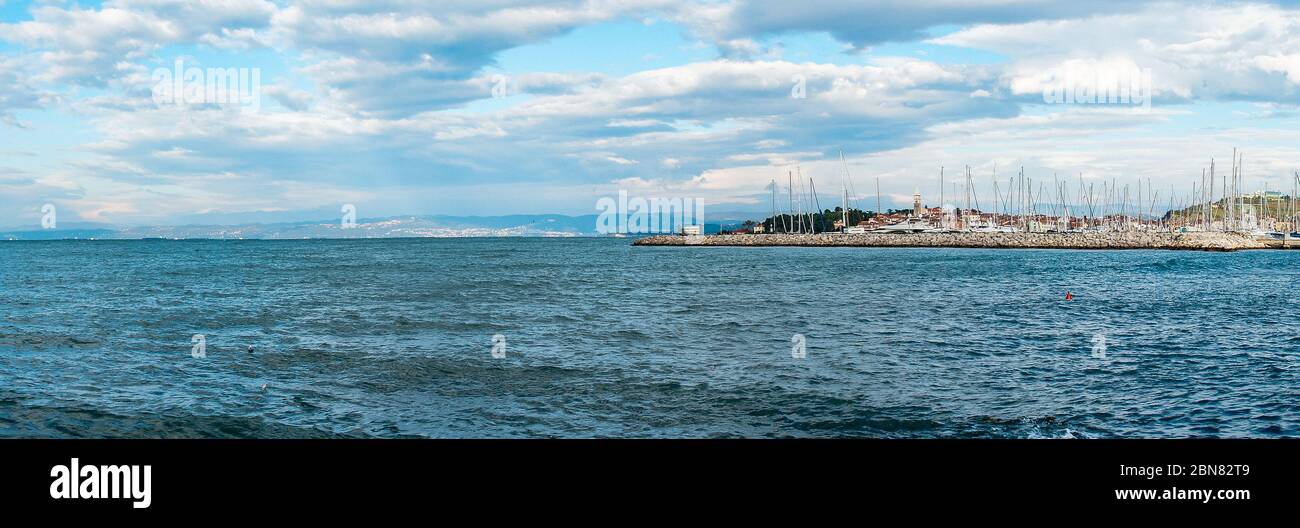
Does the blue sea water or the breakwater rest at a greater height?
the breakwater

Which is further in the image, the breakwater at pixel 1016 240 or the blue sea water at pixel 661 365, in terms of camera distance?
the breakwater at pixel 1016 240

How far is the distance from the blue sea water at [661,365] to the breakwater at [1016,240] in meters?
79.1

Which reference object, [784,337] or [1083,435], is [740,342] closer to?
[784,337]

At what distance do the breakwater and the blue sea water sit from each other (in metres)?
79.1

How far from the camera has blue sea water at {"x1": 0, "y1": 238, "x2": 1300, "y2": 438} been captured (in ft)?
51.3

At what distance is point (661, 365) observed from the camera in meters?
22.1

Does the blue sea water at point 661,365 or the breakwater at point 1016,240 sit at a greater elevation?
the breakwater at point 1016,240

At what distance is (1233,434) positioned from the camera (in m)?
14.2

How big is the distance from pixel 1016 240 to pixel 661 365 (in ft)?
→ 416

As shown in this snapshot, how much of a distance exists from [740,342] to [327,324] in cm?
1673

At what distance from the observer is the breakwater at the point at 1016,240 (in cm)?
11362

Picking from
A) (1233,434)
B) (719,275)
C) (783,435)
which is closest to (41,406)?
(783,435)
